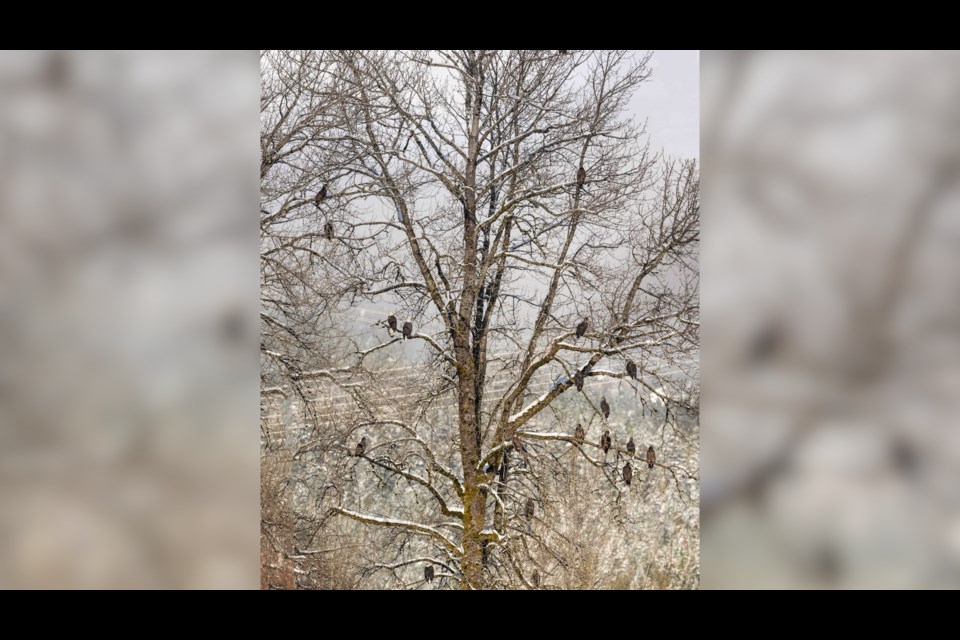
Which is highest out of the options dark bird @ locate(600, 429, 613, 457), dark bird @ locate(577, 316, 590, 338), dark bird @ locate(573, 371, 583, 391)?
dark bird @ locate(577, 316, 590, 338)

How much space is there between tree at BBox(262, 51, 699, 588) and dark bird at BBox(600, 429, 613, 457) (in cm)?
3

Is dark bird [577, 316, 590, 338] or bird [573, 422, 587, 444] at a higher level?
dark bird [577, 316, 590, 338]

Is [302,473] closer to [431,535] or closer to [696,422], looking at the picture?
[431,535]

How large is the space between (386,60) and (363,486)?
165cm

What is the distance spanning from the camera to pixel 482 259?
2.56 metres
